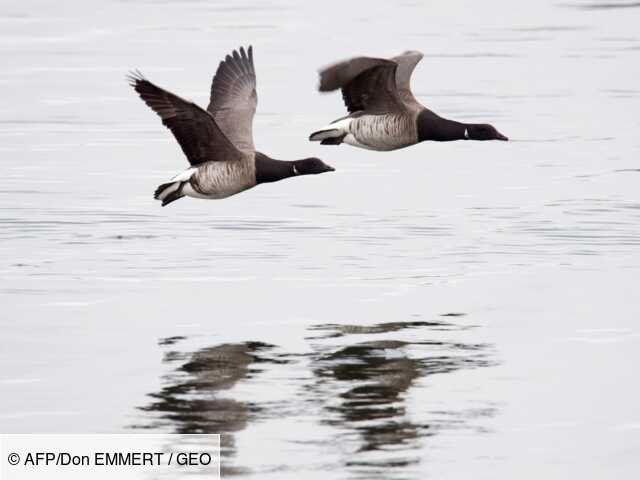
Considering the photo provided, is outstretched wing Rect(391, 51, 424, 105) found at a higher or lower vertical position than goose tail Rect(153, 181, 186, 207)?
higher

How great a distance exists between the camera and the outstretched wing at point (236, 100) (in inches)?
615

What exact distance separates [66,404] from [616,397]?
134 inches

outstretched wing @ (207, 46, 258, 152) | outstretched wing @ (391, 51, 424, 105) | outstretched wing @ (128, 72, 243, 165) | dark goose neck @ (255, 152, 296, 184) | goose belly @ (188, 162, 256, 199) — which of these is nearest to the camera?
outstretched wing @ (128, 72, 243, 165)

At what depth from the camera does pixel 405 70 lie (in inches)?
664

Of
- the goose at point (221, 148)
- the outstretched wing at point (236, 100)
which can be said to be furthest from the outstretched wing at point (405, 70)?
the goose at point (221, 148)

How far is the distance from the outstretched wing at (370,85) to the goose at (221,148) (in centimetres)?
93

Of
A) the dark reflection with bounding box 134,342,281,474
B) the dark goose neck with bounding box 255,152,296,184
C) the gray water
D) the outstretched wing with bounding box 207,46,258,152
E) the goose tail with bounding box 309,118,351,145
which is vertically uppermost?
the outstretched wing with bounding box 207,46,258,152

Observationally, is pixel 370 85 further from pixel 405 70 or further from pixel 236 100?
pixel 236 100

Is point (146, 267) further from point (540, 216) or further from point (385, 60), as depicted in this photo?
A: point (540, 216)

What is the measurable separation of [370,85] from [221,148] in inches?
89.8

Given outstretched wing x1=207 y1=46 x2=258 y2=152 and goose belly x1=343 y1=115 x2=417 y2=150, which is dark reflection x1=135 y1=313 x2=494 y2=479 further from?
goose belly x1=343 y1=115 x2=417 y2=150

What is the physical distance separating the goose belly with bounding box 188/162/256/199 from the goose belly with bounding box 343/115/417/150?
176 centimetres

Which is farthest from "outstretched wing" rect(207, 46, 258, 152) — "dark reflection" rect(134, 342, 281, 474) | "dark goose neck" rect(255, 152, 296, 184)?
"dark reflection" rect(134, 342, 281, 474)

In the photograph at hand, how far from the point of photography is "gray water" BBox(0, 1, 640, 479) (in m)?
9.91
